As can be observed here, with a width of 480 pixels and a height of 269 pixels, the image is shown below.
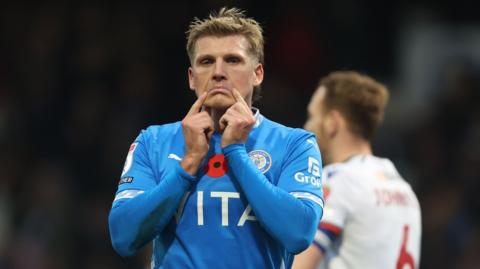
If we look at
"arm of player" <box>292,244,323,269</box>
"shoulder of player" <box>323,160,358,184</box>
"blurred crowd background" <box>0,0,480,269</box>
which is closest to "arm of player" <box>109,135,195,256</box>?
"arm of player" <box>292,244,323,269</box>

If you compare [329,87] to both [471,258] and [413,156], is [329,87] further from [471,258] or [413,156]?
[413,156]

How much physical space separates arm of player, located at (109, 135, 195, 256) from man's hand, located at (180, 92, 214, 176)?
0.13 ft

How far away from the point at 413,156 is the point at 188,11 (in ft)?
11.5

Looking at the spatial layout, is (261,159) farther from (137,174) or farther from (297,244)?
(137,174)

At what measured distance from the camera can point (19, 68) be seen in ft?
41.1

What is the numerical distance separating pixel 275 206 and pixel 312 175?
32cm

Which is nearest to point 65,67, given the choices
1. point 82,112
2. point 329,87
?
point 82,112

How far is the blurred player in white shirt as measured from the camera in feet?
18.1

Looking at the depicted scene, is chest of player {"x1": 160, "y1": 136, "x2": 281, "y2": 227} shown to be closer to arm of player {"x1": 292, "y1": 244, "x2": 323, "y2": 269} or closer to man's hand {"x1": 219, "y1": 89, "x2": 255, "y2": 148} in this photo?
man's hand {"x1": 219, "y1": 89, "x2": 255, "y2": 148}

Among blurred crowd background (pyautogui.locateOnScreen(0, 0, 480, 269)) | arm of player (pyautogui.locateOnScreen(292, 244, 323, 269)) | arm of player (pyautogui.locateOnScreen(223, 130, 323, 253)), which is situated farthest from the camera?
blurred crowd background (pyautogui.locateOnScreen(0, 0, 480, 269))

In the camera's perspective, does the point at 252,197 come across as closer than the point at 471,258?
Yes

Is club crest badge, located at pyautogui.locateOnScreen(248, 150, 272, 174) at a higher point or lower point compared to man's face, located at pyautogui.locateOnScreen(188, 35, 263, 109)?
lower

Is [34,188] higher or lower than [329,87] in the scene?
lower

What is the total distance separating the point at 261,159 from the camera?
13.9ft
